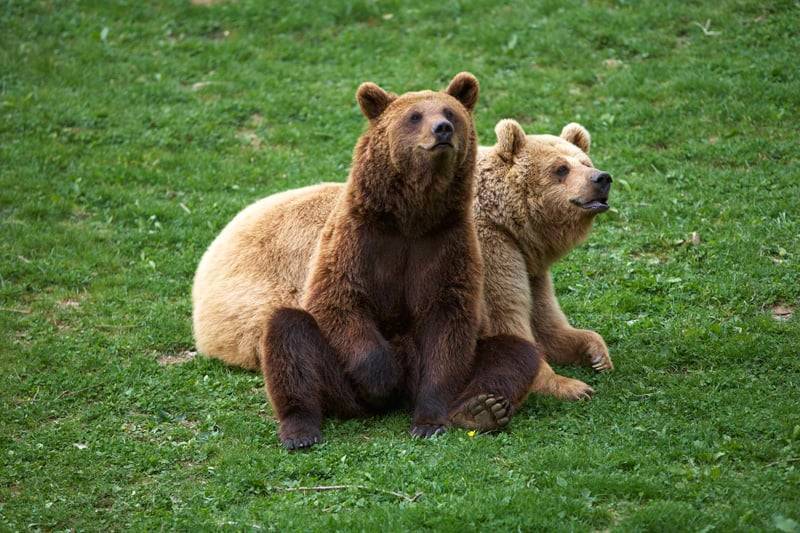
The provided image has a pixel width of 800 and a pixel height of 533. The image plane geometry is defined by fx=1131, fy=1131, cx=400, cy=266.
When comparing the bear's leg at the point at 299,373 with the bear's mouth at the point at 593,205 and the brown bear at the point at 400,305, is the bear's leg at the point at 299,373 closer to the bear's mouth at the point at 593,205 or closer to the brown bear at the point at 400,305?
the brown bear at the point at 400,305

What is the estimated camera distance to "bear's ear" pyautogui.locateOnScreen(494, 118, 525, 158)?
30.5ft

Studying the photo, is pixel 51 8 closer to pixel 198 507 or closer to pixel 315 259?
pixel 315 259

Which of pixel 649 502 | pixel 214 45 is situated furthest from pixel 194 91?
pixel 649 502

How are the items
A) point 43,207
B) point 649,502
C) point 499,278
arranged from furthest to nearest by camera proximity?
point 43,207 < point 499,278 < point 649,502

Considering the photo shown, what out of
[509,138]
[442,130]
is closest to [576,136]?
[509,138]

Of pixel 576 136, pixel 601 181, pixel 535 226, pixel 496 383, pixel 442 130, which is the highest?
pixel 442 130

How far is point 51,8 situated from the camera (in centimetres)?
1719

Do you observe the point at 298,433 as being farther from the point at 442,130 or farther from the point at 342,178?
the point at 342,178

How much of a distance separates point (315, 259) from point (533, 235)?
1844mm

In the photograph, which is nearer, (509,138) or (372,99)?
(372,99)

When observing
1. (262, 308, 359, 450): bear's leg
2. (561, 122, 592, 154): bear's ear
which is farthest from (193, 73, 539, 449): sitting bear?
(561, 122, 592, 154): bear's ear

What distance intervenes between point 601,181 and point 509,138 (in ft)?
2.79

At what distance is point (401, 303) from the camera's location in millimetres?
8422

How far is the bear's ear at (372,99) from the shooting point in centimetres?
838
